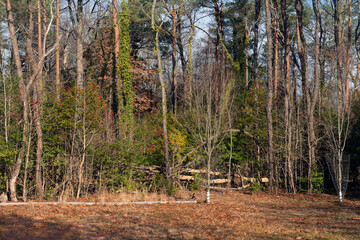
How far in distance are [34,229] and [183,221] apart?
3.50 metres

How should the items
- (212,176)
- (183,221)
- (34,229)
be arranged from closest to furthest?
1. (34,229)
2. (183,221)
3. (212,176)

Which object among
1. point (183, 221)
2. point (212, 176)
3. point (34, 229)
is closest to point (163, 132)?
point (212, 176)

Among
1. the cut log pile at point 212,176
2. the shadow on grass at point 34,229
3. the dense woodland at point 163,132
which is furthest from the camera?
the cut log pile at point 212,176

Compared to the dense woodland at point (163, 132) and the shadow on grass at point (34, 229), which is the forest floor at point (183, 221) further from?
the dense woodland at point (163, 132)

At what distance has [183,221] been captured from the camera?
342 inches

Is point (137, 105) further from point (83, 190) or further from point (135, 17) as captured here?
point (83, 190)

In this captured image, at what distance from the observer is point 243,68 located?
79.0 feet

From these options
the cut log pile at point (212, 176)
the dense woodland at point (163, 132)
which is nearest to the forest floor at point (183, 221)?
the dense woodland at point (163, 132)

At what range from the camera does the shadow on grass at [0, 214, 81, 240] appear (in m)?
6.72

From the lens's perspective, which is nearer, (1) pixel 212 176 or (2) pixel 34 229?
(2) pixel 34 229

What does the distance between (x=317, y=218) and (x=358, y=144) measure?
747 cm

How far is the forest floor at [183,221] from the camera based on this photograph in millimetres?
7156

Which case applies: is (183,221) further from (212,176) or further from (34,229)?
(212,176)

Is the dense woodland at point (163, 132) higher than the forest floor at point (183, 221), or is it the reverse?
the dense woodland at point (163, 132)
